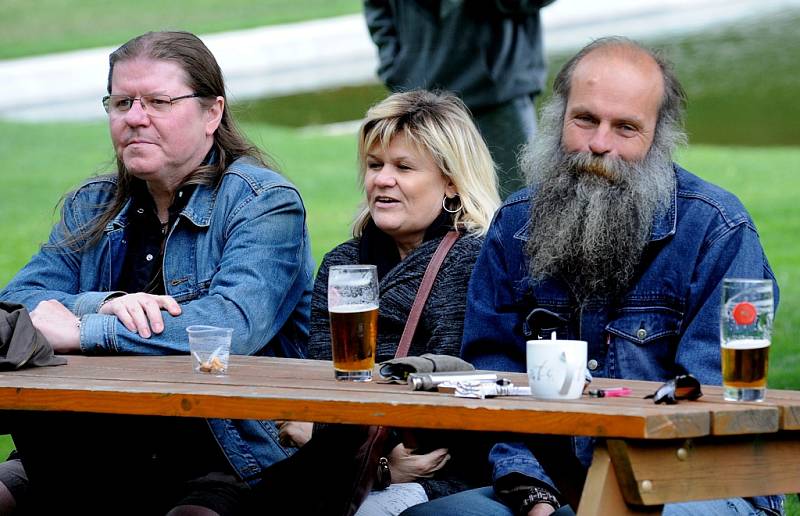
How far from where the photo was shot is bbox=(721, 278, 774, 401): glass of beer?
3180 millimetres

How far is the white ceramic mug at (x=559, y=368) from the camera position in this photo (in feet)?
10.4

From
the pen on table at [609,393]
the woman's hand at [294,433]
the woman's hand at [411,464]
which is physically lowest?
the woman's hand at [411,464]

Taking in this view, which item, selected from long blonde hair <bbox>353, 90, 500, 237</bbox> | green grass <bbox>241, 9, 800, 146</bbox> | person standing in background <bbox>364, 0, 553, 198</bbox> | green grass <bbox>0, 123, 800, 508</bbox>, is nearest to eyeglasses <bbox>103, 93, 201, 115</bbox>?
long blonde hair <bbox>353, 90, 500, 237</bbox>

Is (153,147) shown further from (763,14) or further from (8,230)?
(763,14)

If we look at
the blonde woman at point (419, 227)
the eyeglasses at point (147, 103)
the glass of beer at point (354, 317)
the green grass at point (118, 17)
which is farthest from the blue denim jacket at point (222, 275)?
the green grass at point (118, 17)

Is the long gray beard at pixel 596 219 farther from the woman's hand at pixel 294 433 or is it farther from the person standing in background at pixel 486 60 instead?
the person standing in background at pixel 486 60

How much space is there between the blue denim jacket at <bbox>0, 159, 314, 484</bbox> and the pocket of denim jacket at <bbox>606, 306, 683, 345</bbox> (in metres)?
1.13

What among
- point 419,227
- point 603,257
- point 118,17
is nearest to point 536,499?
point 603,257

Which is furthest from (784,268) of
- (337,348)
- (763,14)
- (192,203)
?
(763,14)

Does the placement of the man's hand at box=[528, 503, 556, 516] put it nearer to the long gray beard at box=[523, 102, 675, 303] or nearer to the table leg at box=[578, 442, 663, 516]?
the long gray beard at box=[523, 102, 675, 303]

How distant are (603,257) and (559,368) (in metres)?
0.93

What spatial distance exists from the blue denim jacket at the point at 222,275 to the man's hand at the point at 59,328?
0.11 feet

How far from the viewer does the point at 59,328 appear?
4.34 meters

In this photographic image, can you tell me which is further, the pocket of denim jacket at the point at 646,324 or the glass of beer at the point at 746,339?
the pocket of denim jacket at the point at 646,324
